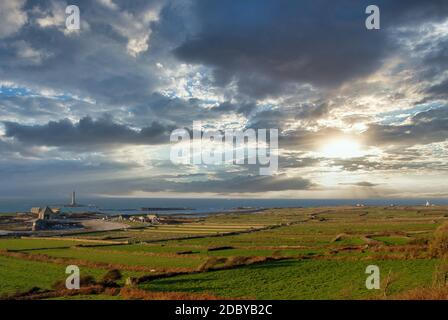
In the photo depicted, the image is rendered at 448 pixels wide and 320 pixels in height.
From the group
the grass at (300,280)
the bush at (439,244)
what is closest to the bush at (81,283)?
the grass at (300,280)

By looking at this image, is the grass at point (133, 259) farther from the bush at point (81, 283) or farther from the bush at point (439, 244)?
the bush at point (439, 244)

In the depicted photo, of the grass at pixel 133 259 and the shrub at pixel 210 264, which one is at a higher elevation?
the shrub at pixel 210 264

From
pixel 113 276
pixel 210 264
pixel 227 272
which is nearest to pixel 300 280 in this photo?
pixel 227 272

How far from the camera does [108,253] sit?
55.9 meters

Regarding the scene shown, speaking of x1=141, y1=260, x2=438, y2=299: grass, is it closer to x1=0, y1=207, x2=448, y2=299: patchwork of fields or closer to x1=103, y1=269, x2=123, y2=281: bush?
x1=0, y1=207, x2=448, y2=299: patchwork of fields

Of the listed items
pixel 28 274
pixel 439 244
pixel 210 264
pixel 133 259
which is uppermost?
pixel 439 244

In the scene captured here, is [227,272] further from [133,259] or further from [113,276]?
[133,259]

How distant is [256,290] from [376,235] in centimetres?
4861

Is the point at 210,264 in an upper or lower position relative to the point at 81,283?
upper

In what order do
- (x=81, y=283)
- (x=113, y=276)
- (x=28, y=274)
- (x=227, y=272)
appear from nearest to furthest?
(x=81, y=283) < (x=113, y=276) < (x=227, y=272) < (x=28, y=274)

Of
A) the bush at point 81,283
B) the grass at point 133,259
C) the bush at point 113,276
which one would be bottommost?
the grass at point 133,259

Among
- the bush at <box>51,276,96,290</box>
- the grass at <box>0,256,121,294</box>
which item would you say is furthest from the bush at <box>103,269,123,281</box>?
the bush at <box>51,276,96,290</box>
